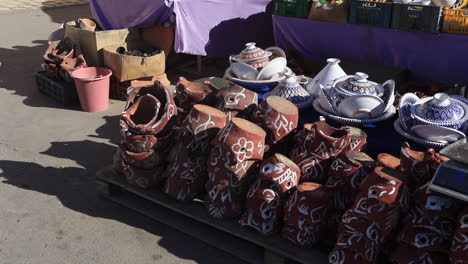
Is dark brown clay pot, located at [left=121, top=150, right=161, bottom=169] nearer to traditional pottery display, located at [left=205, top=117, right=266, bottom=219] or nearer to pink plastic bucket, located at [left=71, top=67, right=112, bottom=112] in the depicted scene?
traditional pottery display, located at [left=205, top=117, right=266, bottom=219]

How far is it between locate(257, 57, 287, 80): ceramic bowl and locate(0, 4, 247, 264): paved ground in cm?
142

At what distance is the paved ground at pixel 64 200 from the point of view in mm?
2984

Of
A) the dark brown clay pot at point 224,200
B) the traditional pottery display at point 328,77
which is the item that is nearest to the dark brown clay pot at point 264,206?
the dark brown clay pot at point 224,200

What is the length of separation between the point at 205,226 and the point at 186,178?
1.16 feet

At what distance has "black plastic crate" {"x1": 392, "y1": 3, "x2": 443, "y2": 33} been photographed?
14.1ft

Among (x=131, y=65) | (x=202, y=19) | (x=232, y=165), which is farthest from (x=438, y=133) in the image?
(x=202, y=19)

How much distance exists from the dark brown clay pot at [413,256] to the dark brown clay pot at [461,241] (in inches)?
4.3

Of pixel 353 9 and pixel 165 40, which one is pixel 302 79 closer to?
pixel 353 9

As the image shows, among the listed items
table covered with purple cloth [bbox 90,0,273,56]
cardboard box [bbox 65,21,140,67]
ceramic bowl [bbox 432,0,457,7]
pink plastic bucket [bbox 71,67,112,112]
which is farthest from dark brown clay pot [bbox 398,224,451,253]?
cardboard box [bbox 65,21,140,67]

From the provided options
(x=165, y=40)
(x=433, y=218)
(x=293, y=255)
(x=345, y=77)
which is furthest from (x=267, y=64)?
(x=165, y=40)

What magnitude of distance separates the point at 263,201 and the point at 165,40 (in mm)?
3603

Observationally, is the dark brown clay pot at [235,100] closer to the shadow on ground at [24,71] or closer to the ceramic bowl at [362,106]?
the ceramic bowl at [362,106]

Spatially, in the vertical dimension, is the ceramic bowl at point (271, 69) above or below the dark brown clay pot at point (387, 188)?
above

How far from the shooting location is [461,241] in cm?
→ 212
